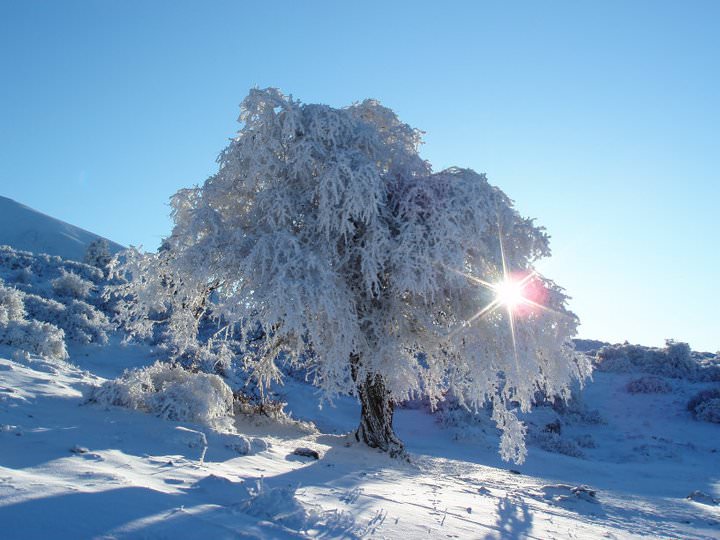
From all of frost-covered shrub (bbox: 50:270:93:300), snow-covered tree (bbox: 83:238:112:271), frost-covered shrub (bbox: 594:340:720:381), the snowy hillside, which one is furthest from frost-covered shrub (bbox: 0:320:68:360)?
snow-covered tree (bbox: 83:238:112:271)

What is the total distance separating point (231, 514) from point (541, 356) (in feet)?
21.2

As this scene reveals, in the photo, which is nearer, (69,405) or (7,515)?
(7,515)

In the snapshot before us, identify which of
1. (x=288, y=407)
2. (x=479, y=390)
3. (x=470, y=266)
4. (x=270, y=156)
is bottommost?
(x=288, y=407)

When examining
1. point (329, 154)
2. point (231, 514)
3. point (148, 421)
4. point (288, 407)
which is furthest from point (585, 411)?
point (231, 514)

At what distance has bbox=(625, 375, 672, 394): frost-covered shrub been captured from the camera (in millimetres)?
21109

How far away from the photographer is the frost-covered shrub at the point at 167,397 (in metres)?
6.73

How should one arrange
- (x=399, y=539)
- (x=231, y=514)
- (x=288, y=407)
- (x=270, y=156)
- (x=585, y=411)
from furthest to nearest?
(x=585, y=411)
(x=288, y=407)
(x=270, y=156)
(x=399, y=539)
(x=231, y=514)

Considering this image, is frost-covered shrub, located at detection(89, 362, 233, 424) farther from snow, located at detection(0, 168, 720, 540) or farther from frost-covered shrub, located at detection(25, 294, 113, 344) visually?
frost-covered shrub, located at detection(25, 294, 113, 344)

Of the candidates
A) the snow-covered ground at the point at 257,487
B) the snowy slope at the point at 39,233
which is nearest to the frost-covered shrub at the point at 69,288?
the snow-covered ground at the point at 257,487

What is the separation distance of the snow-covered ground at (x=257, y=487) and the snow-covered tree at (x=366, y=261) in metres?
1.51

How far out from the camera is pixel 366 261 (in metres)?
7.75

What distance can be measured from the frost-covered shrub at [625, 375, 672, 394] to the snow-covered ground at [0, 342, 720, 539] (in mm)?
9545

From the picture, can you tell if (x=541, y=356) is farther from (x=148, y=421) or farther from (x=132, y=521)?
(x=132, y=521)

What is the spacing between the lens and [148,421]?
6.18 metres
